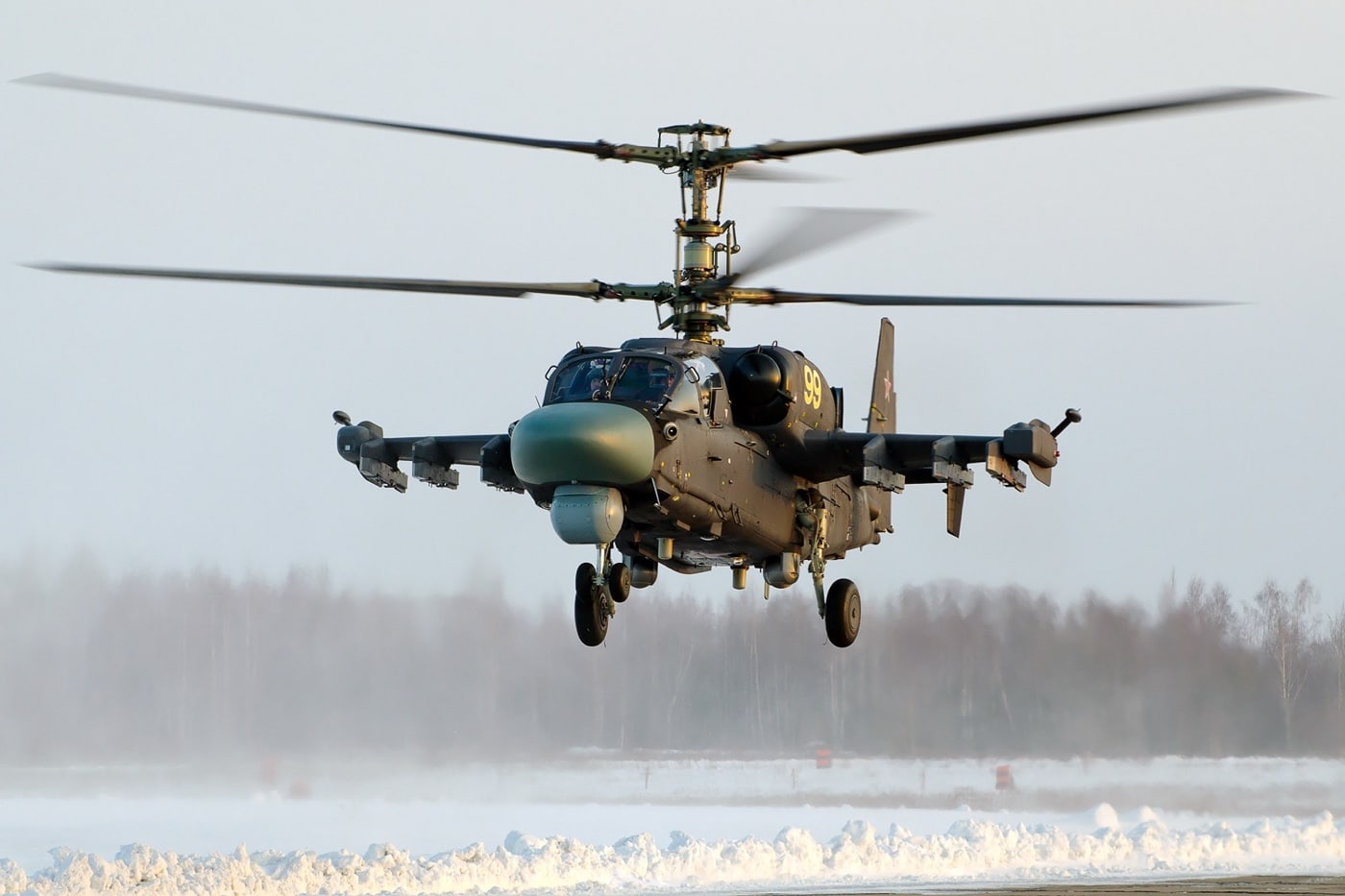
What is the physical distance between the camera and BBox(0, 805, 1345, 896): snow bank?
19594mm

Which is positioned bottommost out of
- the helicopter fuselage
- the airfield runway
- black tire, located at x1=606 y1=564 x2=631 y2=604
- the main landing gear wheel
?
the airfield runway

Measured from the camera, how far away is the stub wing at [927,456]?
19.0 m

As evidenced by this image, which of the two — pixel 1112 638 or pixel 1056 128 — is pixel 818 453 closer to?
pixel 1056 128

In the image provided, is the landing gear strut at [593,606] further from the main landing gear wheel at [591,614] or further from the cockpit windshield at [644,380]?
the cockpit windshield at [644,380]

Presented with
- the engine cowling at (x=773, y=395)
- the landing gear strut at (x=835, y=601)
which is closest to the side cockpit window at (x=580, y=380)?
the engine cowling at (x=773, y=395)

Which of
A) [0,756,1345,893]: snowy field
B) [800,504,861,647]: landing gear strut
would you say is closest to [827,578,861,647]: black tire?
[800,504,861,647]: landing gear strut

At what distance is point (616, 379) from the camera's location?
17219 mm

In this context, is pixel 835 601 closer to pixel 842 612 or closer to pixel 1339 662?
pixel 842 612

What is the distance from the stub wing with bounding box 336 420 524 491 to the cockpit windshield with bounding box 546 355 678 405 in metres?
3.02

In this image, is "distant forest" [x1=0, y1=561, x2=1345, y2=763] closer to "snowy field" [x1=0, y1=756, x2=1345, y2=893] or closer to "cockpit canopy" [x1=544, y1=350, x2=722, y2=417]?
"snowy field" [x1=0, y1=756, x2=1345, y2=893]

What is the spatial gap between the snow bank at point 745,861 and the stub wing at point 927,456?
592cm

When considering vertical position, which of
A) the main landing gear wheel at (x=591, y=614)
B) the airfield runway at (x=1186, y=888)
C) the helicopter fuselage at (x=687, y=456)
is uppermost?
the helicopter fuselage at (x=687, y=456)

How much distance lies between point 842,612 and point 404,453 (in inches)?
214

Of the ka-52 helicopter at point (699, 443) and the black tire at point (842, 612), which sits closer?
the ka-52 helicopter at point (699, 443)
